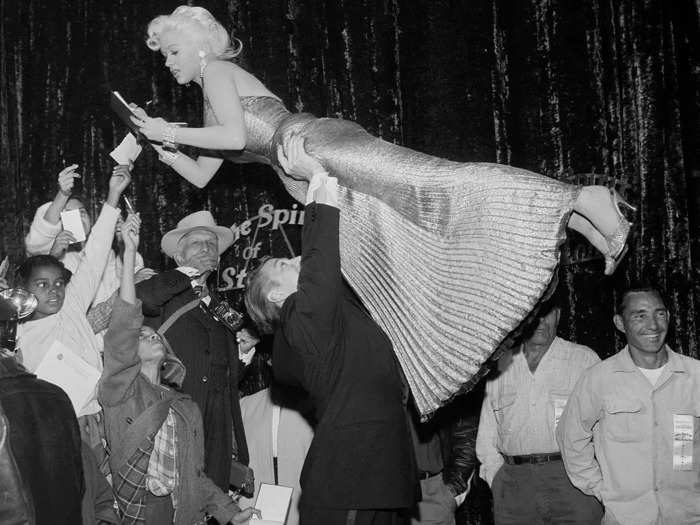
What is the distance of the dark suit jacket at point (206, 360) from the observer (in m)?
3.72

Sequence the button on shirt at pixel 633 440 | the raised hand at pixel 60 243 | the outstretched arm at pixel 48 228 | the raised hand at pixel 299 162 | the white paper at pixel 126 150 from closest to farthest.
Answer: the raised hand at pixel 299 162, the white paper at pixel 126 150, the button on shirt at pixel 633 440, the raised hand at pixel 60 243, the outstretched arm at pixel 48 228

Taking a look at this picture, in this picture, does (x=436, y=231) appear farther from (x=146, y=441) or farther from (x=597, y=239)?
(x=146, y=441)

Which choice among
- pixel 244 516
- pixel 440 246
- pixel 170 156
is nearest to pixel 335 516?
pixel 440 246

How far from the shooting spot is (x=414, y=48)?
4902mm

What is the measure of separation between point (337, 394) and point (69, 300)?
1589 millimetres

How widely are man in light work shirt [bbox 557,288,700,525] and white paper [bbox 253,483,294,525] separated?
4.30 feet

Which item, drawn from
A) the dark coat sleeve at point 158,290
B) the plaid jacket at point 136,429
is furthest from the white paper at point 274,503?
the dark coat sleeve at point 158,290

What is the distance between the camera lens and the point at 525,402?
420cm

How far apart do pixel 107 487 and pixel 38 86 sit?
2964 mm

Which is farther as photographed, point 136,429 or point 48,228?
point 48,228

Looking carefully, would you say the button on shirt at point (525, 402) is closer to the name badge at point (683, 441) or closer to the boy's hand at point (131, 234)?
the name badge at point (683, 441)

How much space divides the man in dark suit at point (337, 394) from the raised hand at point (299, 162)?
94 mm

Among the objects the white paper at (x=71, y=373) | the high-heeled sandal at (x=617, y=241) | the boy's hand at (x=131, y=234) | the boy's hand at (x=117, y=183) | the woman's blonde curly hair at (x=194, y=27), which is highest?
the woman's blonde curly hair at (x=194, y=27)

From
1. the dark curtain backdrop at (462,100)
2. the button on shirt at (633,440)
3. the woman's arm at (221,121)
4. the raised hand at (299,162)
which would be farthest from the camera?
the dark curtain backdrop at (462,100)
